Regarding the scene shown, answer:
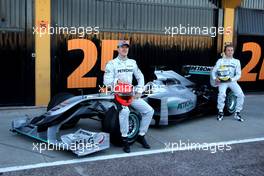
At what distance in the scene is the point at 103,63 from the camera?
11367 millimetres

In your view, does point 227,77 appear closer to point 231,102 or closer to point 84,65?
point 231,102

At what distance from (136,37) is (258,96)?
4604 mm

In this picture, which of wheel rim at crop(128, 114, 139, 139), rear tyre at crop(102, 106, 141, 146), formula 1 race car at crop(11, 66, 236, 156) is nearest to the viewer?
formula 1 race car at crop(11, 66, 236, 156)

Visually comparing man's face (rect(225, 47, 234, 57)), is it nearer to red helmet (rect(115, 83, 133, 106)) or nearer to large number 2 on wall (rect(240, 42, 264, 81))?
red helmet (rect(115, 83, 133, 106))

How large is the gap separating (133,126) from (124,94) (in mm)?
719

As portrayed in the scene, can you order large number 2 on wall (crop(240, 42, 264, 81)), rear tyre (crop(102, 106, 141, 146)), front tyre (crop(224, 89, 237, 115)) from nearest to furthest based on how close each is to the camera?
rear tyre (crop(102, 106, 141, 146)) < front tyre (crop(224, 89, 237, 115)) < large number 2 on wall (crop(240, 42, 264, 81))

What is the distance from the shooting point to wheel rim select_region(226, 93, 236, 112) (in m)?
10.1

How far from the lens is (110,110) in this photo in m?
7.31

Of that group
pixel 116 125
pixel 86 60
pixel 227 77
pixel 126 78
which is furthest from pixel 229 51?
pixel 116 125

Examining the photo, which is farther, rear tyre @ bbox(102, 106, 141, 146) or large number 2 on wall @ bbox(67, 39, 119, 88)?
large number 2 on wall @ bbox(67, 39, 119, 88)

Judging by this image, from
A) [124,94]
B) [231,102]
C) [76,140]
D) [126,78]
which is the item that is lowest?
[76,140]

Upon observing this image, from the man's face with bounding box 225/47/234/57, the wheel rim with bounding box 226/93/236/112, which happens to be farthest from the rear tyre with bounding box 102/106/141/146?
the wheel rim with bounding box 226/93/236/112

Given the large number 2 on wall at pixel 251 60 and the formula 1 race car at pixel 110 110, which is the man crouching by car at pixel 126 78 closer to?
the formula 1 race car at pixel 110 110

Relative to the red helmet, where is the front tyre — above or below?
below
